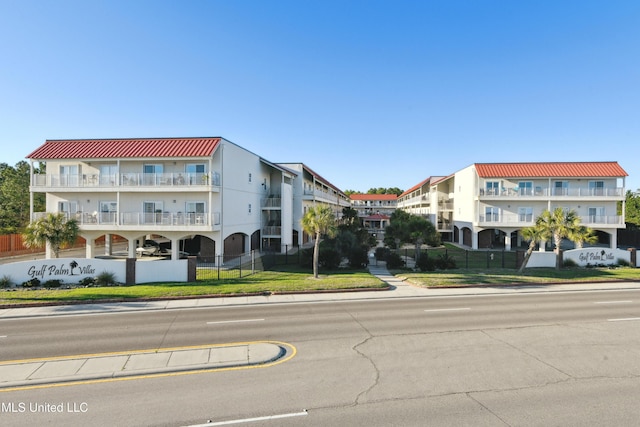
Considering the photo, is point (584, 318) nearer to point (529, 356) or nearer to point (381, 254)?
point (529, 356)

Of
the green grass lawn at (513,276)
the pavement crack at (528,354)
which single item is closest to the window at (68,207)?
the green grass lawn at (513,276)

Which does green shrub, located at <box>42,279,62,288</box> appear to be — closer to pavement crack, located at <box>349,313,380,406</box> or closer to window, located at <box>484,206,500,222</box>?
pavement crack, located at <box>349,313,380,406</box>

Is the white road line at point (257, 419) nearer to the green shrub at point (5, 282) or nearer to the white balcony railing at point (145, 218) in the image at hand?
the green shrub at point (5, 282)

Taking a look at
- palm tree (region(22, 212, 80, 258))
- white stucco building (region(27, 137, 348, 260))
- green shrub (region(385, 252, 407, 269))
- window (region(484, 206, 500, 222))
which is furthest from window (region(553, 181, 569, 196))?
palm tree (region(22, 212, 80, 258))

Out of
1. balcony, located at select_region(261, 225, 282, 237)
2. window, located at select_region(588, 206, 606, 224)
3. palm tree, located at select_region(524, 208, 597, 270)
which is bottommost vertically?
balcony, located at select_region(261, 225, 282, 237)

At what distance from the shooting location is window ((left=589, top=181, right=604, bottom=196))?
38.6 meters

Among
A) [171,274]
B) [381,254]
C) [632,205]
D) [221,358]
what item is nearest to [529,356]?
[221,358]

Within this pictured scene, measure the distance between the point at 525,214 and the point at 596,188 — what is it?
8.18 metres

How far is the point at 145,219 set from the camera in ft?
91.2

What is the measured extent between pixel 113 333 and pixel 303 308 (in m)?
7.57

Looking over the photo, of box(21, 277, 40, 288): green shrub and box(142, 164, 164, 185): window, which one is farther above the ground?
box(142, 164, 164, 185): window

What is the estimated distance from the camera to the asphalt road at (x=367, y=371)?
21.9 feet

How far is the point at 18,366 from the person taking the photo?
9.18 meters

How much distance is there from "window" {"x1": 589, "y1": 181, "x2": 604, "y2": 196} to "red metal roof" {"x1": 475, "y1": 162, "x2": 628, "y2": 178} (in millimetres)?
1183
